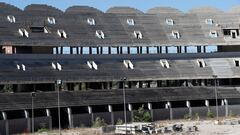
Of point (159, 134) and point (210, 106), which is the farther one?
point (210, 106)

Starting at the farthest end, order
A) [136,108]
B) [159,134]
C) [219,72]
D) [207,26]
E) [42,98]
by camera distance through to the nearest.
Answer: [207,26]
[219,72]
[136,108]
[42,98]
[159,134]

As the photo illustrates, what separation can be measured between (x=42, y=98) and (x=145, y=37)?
28.4 m

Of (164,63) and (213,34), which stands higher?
(213,34)

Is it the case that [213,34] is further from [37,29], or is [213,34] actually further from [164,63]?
[37,29]

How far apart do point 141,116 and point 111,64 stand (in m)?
12.2

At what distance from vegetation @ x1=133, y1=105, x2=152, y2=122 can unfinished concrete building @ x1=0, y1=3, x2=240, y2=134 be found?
0.89 metres

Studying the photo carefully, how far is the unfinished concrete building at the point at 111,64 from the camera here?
7245 centimetres

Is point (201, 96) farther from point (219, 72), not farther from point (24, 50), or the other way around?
point (24, 50)

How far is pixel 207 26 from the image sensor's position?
99.8 m

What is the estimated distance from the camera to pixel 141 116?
76.4 meters

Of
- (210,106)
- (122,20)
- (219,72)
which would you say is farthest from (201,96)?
(122,20)

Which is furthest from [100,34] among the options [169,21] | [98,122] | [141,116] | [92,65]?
[98,122]

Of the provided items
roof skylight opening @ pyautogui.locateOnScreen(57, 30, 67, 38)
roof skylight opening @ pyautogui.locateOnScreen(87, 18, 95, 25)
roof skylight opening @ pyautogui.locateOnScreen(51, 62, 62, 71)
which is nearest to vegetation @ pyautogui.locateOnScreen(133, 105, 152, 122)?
roof skylight opening @ pyautogui.locateOnScreen(51, 62, 62, 71)

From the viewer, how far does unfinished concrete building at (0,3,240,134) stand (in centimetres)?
7245
